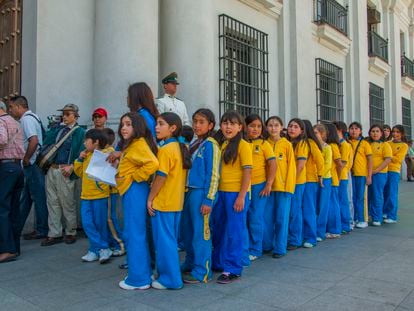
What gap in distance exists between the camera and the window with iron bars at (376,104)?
1528 centimetres

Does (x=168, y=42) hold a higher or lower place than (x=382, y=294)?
higher

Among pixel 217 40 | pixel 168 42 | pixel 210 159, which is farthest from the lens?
pixel 217 40

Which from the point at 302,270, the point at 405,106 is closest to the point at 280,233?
the point at 302,270

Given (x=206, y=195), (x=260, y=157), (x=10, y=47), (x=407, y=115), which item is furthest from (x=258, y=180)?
(x=407, y=115)

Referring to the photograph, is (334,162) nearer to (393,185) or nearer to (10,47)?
(393,185)

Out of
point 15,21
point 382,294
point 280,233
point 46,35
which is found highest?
point 15,21

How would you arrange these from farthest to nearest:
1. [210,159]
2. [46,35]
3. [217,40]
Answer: [217,40]
[46,35]
[210,159]

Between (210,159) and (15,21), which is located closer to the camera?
(210,159)

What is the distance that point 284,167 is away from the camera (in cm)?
501

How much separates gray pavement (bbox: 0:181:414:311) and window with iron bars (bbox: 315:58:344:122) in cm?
670

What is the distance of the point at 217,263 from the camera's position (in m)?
4.29

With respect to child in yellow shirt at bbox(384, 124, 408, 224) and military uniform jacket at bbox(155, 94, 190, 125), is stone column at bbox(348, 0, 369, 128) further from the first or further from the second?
military uniform jacket at bbox(155, 94, 190, 125)

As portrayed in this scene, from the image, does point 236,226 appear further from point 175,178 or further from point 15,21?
point 15,21

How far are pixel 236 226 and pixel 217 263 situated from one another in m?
0.53
